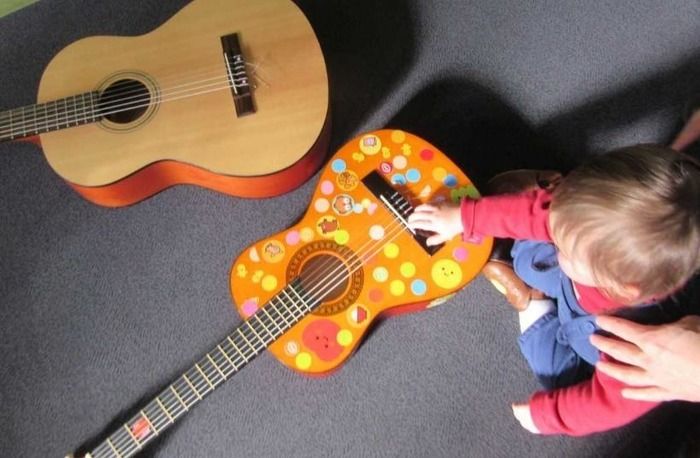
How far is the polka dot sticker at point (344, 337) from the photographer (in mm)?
1005

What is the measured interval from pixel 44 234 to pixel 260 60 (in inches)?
23.0

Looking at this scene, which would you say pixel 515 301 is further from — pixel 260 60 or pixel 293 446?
pixel 260 60

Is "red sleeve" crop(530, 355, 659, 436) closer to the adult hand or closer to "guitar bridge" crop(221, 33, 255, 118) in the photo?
the adult hand

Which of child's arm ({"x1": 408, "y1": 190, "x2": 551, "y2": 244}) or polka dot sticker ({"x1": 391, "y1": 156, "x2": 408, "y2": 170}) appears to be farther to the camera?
polka dot sticker ({"x1": 391, "y1": 156, "x2": 408, "y2": 170})

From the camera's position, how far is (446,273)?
1.02 m

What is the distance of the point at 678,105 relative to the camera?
129cm

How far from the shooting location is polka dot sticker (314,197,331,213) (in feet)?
3.48

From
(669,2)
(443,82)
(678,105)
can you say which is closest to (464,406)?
(443,82)

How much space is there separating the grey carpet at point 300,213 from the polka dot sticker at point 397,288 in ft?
0.54

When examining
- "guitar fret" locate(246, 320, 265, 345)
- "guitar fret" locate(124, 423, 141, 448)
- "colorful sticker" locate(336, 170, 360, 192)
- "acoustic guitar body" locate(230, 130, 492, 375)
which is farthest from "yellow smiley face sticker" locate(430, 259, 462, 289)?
"guitar fret" locate(124, 423, 141, 448)

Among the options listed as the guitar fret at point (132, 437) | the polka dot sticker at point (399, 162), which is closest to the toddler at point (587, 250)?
the polka dot sticker at point (399, 162)

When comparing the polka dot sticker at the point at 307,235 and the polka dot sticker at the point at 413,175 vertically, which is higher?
the polka dot sticker at the point at 307,235

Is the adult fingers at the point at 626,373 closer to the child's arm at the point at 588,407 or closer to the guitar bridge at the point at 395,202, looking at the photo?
the child's arm at the point at 588,407

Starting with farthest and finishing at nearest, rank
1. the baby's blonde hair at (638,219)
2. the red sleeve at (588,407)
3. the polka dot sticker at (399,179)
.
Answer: the polka dot sticker at (399,179)
the red sleeve at (588,407)
the baby's blonde hair at (638,219)
